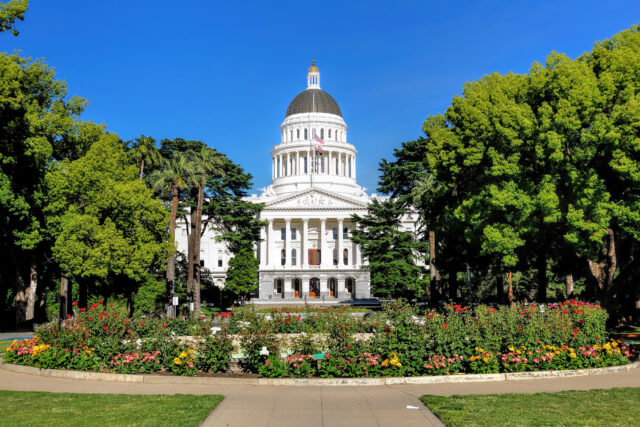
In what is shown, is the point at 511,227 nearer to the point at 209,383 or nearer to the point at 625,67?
the point at 625,67

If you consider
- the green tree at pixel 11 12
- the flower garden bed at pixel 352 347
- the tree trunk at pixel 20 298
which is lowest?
the flower garden bed at pixel 352 347

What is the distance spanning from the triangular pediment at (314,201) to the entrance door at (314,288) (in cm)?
970

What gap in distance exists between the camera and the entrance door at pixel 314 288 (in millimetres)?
80000

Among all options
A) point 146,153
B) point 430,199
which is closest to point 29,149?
point 146,153

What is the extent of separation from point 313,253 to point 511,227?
195 ft

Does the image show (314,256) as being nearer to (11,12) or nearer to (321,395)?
(11,12)

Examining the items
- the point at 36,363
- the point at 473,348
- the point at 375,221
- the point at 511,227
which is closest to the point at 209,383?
the point at 36,363

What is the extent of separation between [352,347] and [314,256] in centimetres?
6947

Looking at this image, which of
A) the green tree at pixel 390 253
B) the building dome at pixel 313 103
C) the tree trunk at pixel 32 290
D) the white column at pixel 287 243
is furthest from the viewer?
the building dome at pixel 313 103

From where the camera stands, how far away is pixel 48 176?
31.4 metres

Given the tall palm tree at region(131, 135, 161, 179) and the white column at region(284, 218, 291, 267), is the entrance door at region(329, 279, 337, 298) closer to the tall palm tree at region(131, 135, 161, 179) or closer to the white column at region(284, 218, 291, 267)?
the white column at region(284, 218, 291, 267)

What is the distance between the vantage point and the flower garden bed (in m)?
13.9

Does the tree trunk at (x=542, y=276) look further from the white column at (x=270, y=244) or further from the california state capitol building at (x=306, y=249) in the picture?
the white column at (x=270, y=244)

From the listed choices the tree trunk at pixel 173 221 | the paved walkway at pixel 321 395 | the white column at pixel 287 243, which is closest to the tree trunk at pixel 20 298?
the tree trunk at pixel 173 221
